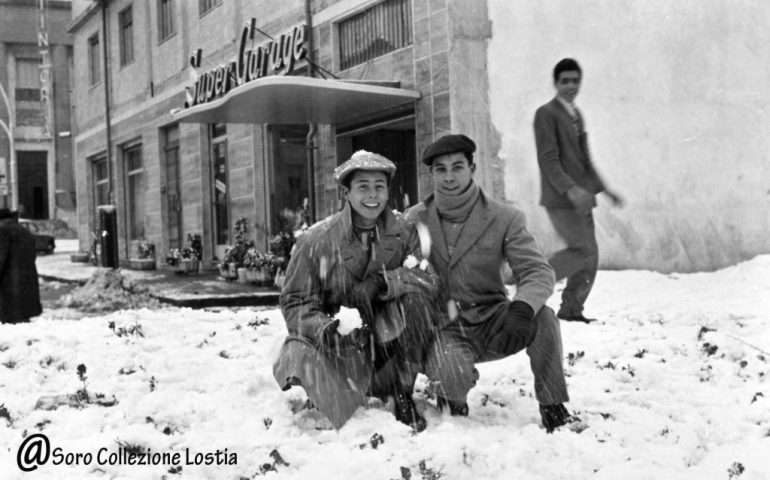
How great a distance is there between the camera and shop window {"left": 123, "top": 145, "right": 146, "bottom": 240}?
861 inches

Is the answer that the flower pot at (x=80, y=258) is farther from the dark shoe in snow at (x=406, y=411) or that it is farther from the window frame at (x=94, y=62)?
the dark shoe in snow at (x=406, y=411)

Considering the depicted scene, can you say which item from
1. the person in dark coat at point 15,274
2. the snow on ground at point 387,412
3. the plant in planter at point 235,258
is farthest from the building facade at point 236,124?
the snow on ground at point 387,412

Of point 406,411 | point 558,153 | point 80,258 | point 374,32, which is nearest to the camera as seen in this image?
point 406,411

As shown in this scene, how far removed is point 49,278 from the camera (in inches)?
725

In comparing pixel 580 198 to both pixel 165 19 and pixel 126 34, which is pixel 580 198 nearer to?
pixel 165 19

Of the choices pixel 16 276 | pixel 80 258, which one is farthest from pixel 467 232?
pixel 80 258

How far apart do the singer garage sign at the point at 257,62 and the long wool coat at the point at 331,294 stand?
9323 mm

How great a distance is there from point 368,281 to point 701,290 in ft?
16.2

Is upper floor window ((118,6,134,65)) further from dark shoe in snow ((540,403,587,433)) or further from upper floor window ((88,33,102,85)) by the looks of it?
dark shoe in snow ((540,403,587,433))

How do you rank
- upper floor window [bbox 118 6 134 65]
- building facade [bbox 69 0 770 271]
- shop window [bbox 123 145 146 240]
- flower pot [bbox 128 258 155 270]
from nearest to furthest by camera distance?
building facade [bbox 69 0 770 271] → flower pot [bbox 128 258 155 270] → upper floor window [bbox 118 6 134 65] → shop window [bbox 123 145 146 240]

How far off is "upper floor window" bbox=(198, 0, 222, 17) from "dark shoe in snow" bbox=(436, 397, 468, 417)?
13877 millimetres

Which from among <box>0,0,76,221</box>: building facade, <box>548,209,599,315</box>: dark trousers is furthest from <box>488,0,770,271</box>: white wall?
<box>0,0,76,221</box>: building facade

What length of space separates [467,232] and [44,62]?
3579 cm

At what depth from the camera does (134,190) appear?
22.6m
